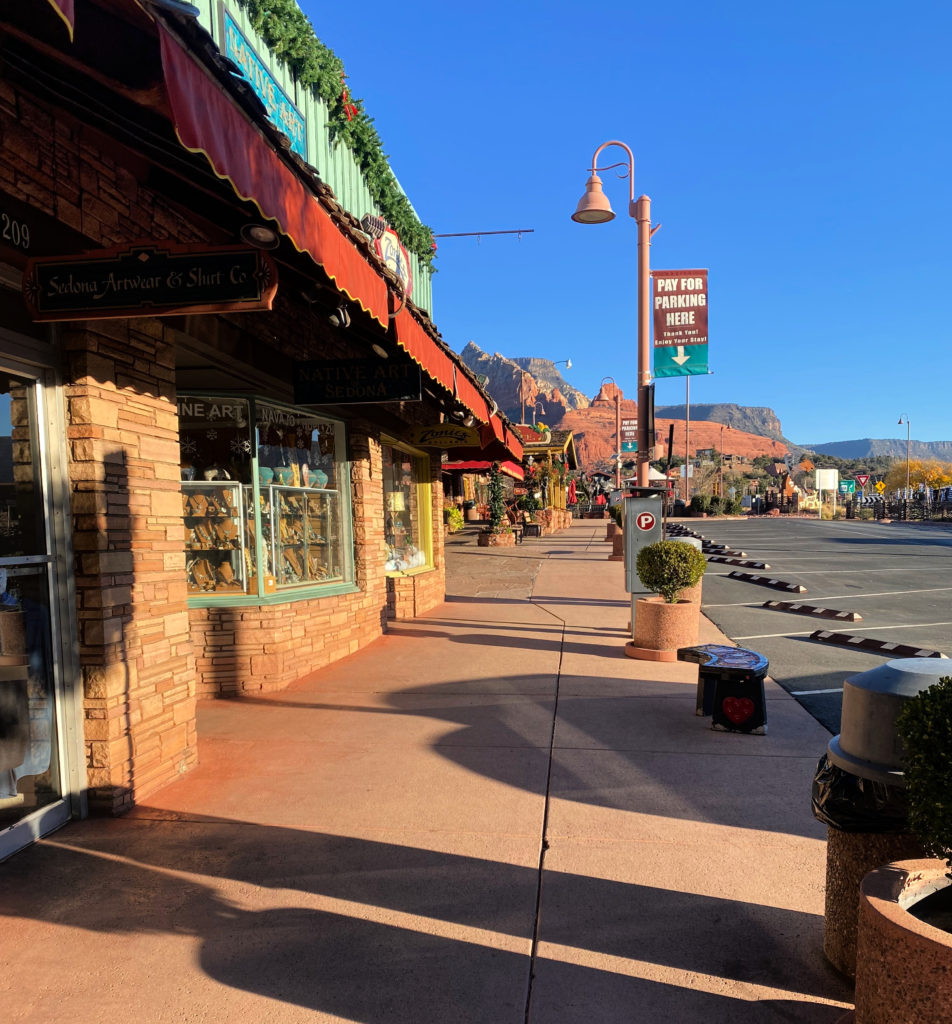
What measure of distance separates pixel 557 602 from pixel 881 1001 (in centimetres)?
1036

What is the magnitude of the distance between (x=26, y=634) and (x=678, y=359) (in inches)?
339

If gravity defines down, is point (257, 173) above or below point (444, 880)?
above

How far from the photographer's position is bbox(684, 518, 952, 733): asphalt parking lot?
7781 millimetres

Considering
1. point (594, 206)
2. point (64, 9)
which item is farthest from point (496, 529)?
point (64, 9)

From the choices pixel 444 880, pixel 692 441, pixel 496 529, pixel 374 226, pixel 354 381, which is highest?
pixel 692 441

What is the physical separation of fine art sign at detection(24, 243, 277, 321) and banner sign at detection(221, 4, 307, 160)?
2627mm

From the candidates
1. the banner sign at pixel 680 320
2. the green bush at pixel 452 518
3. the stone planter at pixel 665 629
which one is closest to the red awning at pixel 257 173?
the stone planter at pixel 665 629

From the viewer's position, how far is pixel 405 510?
1147 cm

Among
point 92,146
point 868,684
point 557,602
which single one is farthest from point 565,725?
point 557,602

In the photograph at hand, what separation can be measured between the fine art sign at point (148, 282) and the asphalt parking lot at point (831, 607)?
16.8 feet

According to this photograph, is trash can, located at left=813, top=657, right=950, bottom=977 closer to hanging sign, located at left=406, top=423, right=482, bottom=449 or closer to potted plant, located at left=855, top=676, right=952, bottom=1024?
potted plant, located at left=855, top=676, right=952, bottom=1024

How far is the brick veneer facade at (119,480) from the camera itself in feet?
12.0

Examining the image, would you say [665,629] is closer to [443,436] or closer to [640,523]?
[640,523]

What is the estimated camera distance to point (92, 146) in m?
3.79
